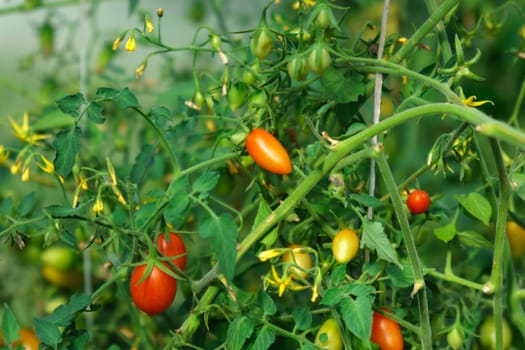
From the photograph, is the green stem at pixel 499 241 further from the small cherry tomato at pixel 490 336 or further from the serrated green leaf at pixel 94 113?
the serrated green leaf at pixel 94 113

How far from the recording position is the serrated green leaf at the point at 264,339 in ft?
2.37

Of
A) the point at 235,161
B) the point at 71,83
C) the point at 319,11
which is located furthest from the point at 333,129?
the point at 71,83

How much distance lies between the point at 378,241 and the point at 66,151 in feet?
0.98

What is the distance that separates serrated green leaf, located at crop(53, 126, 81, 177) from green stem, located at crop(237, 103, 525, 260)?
0.18 metres

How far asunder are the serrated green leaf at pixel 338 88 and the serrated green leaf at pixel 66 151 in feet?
Answer: 0.82

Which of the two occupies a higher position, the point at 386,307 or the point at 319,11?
the point at 319,11

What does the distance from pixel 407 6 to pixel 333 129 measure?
73cm

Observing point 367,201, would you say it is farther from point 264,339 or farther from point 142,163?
point 142,163

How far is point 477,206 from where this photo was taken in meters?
0.87

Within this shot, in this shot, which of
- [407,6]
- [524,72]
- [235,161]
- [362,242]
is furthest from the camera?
[524,72]

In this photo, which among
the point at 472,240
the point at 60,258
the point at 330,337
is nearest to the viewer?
the point at 330,337

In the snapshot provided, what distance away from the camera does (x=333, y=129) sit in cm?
98

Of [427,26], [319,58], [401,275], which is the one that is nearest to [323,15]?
[319,58]

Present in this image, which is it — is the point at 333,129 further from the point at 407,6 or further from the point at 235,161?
the point at 407,6
